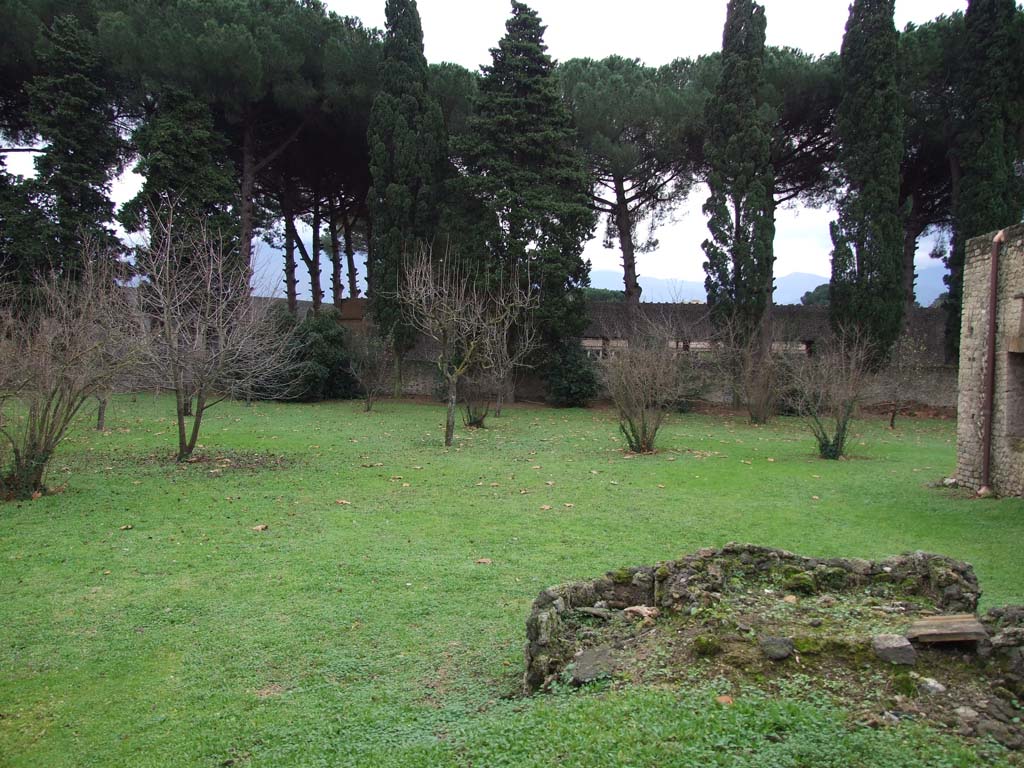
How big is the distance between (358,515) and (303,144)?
23.0 meters

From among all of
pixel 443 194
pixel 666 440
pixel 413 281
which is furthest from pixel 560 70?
pixel 666 440

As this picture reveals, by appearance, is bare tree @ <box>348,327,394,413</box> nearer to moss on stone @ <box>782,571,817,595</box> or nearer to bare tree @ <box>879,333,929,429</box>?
bare tree @ <box>879,333,929,429</box>

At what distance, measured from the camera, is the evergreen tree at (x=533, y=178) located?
2214 cm

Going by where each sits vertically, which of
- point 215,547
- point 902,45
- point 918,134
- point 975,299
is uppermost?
point 902,45

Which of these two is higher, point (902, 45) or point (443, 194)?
point (902, 45)

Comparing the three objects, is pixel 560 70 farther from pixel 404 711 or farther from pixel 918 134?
pixel 404 711

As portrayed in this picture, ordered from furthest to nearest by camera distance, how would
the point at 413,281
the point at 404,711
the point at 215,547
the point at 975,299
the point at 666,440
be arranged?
the point at 413,281
the point at 666,440
the point at 975,299
the point at 215,547
the point at 404,711

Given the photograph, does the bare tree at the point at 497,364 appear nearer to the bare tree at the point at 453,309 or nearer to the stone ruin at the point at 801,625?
the bare tree at the point at 453,309

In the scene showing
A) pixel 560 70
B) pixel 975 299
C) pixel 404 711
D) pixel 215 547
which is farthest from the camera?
pixel 560 70

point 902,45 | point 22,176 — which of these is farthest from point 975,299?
point 22,176

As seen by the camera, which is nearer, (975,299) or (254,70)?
(975,299)

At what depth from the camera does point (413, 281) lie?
53.1 ft

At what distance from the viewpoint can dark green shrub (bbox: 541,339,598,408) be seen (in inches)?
904

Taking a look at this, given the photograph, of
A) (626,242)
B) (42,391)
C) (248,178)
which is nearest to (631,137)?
(626,242)
